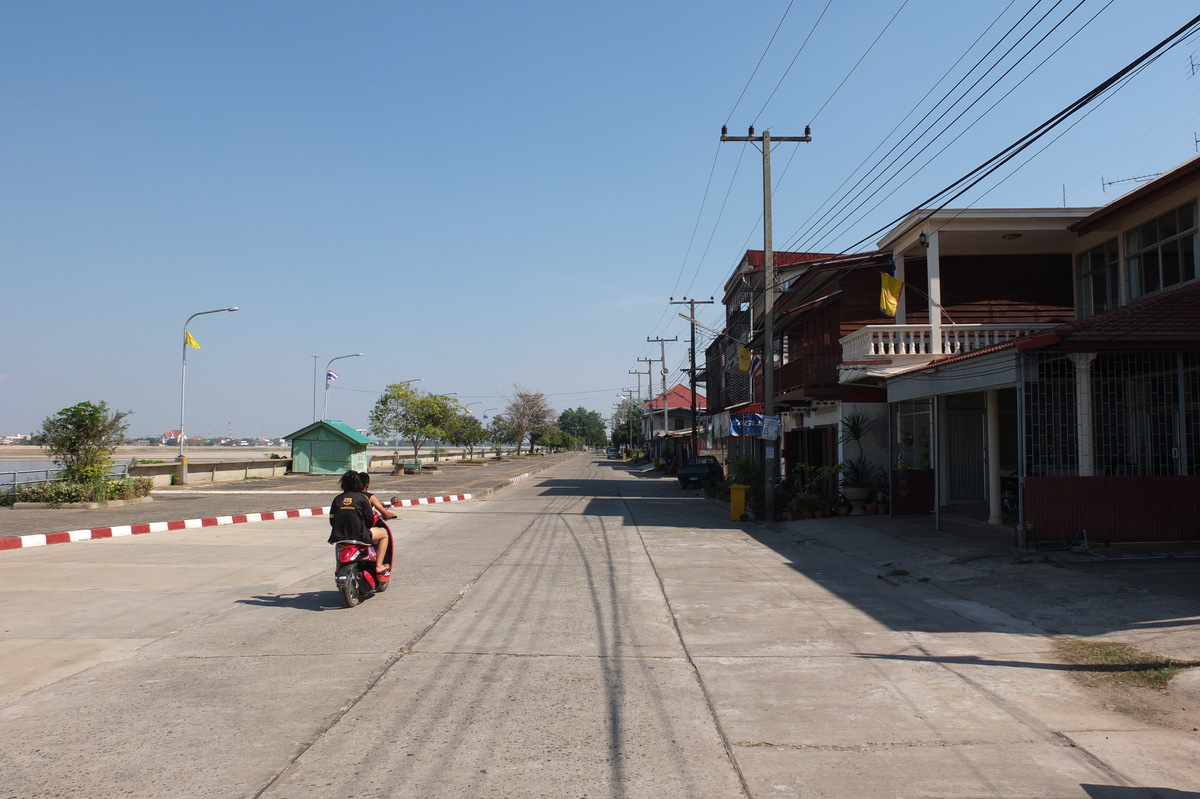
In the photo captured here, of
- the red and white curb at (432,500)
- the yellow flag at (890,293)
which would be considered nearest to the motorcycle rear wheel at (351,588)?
the yellow flag at (890,293)

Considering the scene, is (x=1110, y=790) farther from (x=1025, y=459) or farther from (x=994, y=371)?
(x=994, y=371)

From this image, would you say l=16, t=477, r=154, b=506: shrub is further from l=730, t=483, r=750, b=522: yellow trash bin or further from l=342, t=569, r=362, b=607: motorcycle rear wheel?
l=342, t=569, r=362, b=607: motorcycle rear wheel

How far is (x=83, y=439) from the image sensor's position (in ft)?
82.3

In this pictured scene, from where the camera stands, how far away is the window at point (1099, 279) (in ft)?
65.4

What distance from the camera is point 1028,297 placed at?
74.3 ft

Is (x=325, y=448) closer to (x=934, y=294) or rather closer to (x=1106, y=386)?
(x=934, y=294)

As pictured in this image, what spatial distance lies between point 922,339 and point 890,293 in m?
1.42

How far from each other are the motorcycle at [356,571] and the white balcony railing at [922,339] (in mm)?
13512

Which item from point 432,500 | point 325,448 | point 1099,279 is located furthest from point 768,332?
point 325,448

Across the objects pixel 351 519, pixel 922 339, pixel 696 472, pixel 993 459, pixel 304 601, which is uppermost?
pixel 922 339

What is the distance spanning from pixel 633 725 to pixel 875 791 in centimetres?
163

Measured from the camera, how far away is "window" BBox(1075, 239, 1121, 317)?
19922 millimetres

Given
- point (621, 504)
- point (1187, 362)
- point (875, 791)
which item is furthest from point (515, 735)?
point (621, 504)

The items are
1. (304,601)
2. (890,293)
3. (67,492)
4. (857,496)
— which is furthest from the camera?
(67,492)
